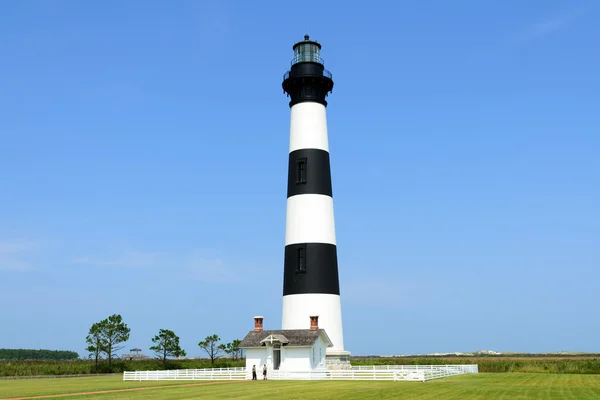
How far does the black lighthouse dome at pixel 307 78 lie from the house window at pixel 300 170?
4872mm

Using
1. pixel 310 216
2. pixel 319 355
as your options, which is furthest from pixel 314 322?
pixel 310 216

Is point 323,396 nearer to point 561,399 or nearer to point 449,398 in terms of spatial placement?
point 449,398

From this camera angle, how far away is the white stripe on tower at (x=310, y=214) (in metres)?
42.8

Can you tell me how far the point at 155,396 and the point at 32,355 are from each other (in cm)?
18192

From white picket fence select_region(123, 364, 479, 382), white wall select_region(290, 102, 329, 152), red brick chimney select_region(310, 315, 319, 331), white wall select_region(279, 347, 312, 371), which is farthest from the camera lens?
white wall select_region(290, 102, 329, 152)

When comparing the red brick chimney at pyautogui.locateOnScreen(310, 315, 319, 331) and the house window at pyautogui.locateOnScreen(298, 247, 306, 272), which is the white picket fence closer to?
the red brick chimney at pyautogui.locateOnScreen(310, 315, 319, 331)

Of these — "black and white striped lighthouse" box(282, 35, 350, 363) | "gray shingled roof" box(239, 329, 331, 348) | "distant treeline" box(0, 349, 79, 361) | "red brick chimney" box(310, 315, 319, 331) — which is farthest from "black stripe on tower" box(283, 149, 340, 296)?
"distant treeline" box(0, 349, 79, 361)

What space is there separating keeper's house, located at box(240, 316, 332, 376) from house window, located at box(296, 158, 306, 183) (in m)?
10.1

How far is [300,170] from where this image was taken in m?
45.0

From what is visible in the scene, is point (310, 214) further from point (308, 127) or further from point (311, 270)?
point (308, 127)

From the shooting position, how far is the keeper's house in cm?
4050

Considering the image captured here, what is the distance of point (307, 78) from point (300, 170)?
23.4 feet

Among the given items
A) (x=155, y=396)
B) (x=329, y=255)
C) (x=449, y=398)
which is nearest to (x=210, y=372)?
(x=329, y=255)

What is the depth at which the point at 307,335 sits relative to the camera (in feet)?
133
